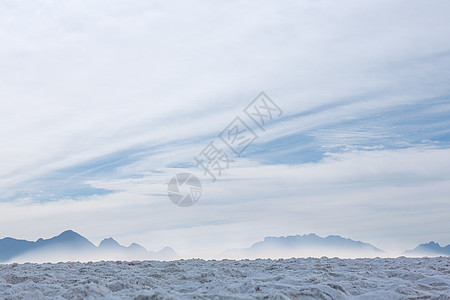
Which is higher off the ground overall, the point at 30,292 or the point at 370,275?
the point at 30,292

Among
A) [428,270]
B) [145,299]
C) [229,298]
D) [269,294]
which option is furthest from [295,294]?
[428,270]

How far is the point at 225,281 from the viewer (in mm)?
5918

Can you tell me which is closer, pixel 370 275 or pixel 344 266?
pixel 370 275

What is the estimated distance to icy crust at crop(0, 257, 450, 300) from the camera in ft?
16.1

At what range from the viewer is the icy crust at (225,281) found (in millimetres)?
4898

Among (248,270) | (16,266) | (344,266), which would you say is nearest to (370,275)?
(344,266)

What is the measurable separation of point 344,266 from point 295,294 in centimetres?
368

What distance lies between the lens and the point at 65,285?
5.98m

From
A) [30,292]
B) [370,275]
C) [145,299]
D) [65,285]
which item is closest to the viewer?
[145,299]

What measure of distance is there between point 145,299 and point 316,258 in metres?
6.10

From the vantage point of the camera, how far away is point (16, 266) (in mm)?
8445

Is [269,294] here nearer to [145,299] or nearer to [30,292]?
[145,299]

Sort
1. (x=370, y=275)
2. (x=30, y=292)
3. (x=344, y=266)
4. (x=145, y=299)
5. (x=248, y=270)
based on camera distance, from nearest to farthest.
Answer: (x=145, y=299) → (x=30, y=292) → (x=370, y=275) → (x=248, y=270) → (x=344, y=266)

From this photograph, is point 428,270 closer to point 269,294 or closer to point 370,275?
point 370,275
